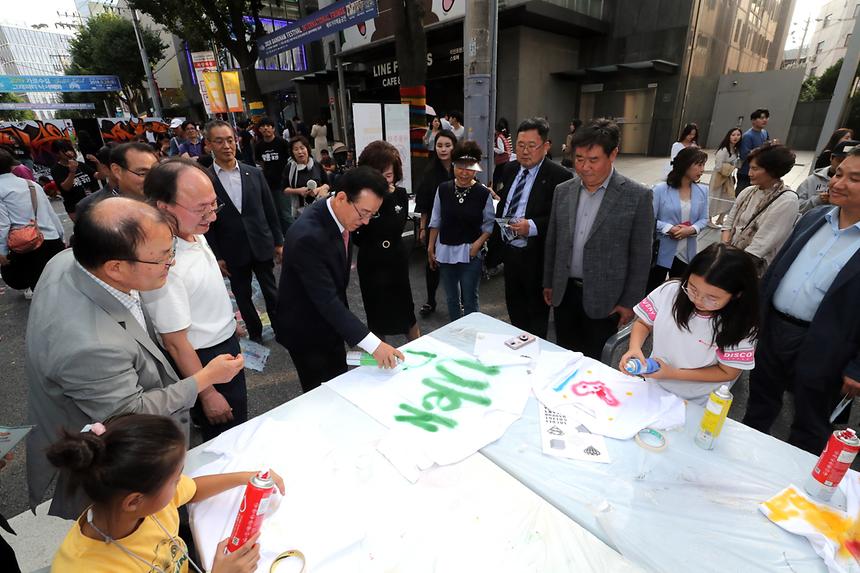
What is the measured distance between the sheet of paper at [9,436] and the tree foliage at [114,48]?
110ft

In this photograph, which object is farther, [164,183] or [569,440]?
[164,183]

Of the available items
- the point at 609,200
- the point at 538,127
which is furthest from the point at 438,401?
the point at 538,127

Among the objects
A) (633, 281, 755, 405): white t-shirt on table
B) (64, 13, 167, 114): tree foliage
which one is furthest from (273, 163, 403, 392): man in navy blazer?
(64, 13, 167, 114): tree foliage

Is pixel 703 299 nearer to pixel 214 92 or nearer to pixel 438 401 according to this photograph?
pixel 438 401

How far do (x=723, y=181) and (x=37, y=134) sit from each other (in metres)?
17.6

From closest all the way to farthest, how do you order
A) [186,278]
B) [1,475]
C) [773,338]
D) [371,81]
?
[186,278] → [773,338] → [1,475] → [371,81]

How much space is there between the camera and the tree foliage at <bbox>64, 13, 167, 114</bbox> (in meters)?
26.4

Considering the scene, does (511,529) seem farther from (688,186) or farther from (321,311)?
(688,186)

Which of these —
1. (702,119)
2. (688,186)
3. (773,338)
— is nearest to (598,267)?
(773,338)

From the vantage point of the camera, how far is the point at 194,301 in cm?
178

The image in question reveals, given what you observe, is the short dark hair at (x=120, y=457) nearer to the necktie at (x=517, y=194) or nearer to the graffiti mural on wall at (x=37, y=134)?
the necktie at (x=517, y=194)

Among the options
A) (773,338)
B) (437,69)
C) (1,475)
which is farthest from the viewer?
(437,69)

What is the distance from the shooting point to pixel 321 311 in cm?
195

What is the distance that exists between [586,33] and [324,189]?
566 inches
